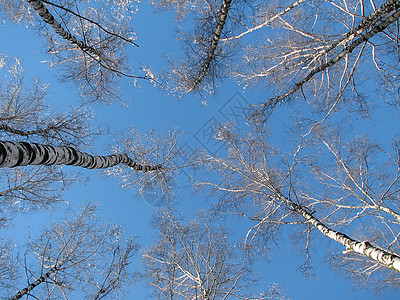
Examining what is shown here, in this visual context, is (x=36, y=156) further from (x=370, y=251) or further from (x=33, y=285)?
(x=370, y=251)

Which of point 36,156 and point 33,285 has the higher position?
point 36,156

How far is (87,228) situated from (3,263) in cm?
262

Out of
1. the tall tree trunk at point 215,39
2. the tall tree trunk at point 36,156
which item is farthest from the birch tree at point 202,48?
the tall tree trunk at point 36,156

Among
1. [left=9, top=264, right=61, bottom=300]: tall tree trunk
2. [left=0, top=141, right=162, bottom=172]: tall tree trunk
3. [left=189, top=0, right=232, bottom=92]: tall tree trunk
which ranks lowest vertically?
[left=9, top=264, right=61, bottom=300]: tall tree trunk

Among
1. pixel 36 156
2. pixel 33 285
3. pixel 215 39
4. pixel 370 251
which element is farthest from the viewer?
pixel 215 39

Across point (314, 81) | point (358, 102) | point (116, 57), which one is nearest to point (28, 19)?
point (116, 57)

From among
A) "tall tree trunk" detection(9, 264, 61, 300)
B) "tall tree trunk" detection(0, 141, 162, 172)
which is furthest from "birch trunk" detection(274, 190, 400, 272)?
"tall tree trunk" detection(9, 264, 61, 300)

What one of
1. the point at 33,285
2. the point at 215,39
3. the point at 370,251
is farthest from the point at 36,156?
the point at 370,251

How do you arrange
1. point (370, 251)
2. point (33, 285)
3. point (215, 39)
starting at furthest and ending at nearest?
point (215, 39) → point (33, 285) → point (370, 251)

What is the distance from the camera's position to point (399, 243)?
8.29 m

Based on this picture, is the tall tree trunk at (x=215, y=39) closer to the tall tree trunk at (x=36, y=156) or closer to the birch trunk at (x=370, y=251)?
the tall tree trunk at (x=36, y=156)

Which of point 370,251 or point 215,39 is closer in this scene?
point 370,251

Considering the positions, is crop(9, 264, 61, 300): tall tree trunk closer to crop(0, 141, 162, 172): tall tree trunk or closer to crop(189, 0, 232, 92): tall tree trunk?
crop(0, 141, 162, 172): tall tree trunk

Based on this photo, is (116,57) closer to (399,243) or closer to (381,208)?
(381,208)
